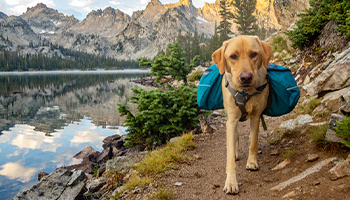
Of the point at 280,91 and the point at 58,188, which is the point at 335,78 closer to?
the point at 280,91

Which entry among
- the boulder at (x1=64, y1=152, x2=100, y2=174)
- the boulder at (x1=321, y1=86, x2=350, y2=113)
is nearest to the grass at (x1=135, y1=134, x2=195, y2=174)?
the boulder at (x1=321, y1=86, x2=350, y2=113)

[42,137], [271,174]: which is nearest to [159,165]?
[271,174]

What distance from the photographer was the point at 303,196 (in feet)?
10.3

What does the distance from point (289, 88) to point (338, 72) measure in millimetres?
1753

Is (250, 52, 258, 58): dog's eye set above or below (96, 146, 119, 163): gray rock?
above

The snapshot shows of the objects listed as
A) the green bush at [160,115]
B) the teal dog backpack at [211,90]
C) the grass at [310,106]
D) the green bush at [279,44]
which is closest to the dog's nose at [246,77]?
the teal dog backpack at [211,90]

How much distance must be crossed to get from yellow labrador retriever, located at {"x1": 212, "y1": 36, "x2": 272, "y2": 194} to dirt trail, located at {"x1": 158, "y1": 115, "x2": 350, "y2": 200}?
44 cm

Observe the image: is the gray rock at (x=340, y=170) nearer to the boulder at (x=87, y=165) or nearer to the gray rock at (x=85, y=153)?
the boulder at (x=87, y=165)

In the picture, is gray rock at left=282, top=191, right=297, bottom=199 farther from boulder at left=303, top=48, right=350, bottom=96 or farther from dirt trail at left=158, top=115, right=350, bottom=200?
boulder at left=303, top=48, right=350, bottom=96

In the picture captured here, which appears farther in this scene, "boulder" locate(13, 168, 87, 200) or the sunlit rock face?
the sunlit rock face

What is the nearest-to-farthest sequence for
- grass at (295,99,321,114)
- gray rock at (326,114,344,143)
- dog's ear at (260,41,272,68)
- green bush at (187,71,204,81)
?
gray rock at (326,114,344,143) < dog's ear at (260,41,272,68) < grass at (295,99,321,114) < green bush at (187,71,204,81)

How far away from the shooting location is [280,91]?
459 centimetres

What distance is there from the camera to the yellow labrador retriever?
11.6ft

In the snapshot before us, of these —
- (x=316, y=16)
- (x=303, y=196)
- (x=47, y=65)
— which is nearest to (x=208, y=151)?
(x=303, y=196)
